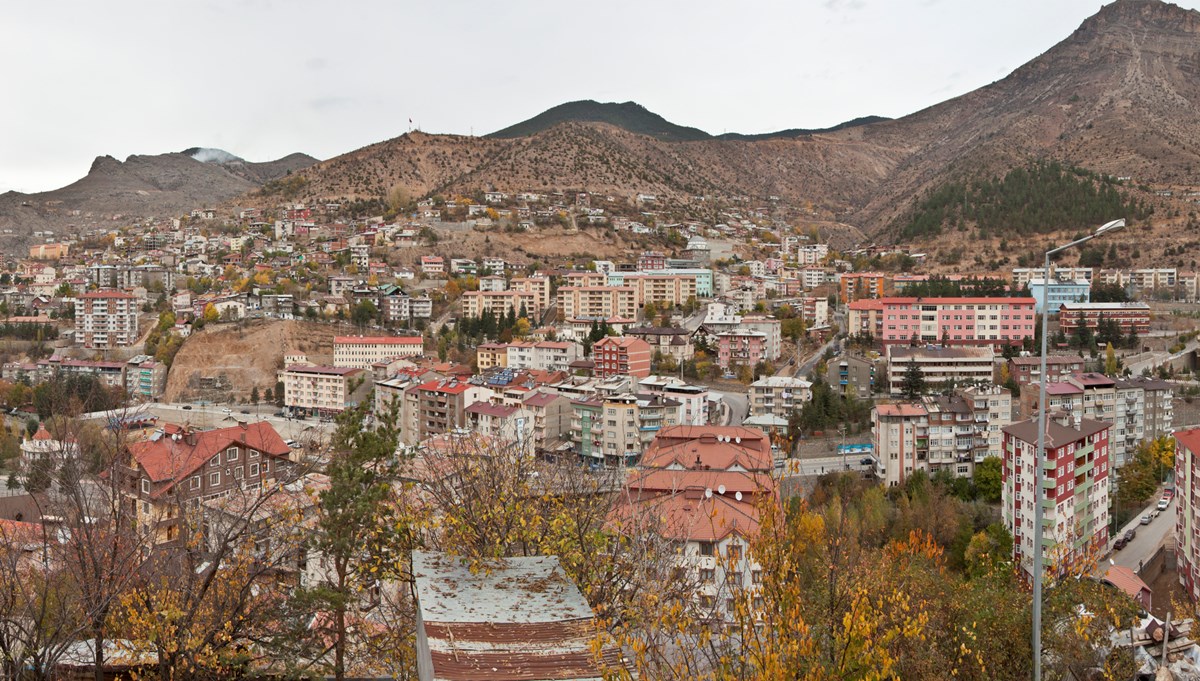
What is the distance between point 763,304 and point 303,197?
45323 millimetres

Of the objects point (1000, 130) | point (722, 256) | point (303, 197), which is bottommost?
point (722, 256)

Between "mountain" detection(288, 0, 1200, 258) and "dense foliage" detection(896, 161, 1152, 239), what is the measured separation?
247 cm

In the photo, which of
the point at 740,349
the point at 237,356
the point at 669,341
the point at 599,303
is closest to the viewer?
the point at 740,349

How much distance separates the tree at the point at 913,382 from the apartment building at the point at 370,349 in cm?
1980

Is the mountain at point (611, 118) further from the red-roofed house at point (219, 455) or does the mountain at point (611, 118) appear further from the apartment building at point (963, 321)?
the red-roofed house at point (219, 455)

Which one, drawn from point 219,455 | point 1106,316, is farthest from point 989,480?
point 219,455

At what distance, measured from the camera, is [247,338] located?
4256 cm

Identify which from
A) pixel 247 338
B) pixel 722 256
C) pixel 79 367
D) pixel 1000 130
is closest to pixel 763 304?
pixel 722 256

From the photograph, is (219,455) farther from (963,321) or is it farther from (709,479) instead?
(963,321)

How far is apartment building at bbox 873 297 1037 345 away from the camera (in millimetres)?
34281

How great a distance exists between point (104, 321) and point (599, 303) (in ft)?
81.8

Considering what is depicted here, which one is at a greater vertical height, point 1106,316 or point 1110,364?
point 1106,316

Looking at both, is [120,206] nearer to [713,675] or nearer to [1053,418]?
[1053,418]

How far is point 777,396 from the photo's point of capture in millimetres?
28594
